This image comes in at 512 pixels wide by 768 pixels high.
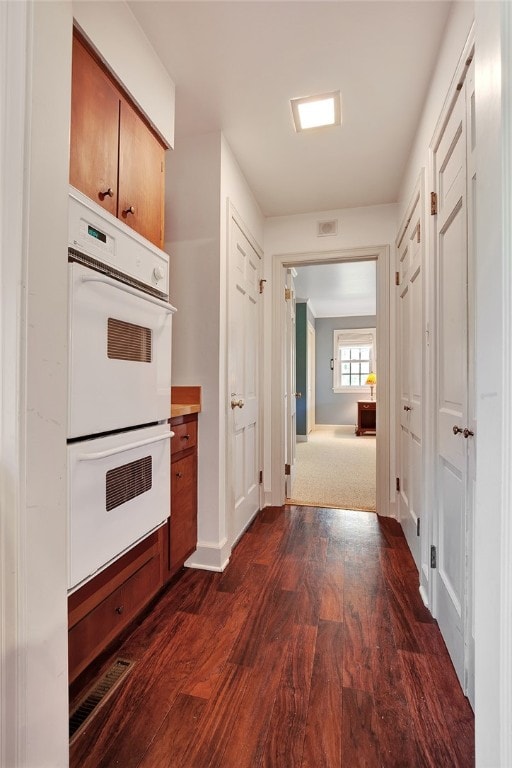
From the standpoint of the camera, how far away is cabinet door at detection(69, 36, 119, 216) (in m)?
1.08

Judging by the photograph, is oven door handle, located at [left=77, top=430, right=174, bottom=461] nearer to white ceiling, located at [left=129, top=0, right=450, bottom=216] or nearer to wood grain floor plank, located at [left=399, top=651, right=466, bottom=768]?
wood grain floor plank, located at [left=399, top=651, right=466, bottom=768]

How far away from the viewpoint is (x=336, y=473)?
406cm

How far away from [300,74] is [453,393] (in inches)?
61.0

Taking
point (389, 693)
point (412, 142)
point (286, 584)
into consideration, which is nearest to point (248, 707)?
point (389, 693)

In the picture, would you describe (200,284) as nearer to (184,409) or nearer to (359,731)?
(184,409)

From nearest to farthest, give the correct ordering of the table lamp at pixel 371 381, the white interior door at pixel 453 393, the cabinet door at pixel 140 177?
the white interior door at pixel 453 393 → the cabinet door at pixel 140 177 → the table lamp at pixel 371 381

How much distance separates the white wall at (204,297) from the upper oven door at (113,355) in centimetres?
51

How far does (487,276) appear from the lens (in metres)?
0.63

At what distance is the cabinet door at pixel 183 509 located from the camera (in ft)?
5.52

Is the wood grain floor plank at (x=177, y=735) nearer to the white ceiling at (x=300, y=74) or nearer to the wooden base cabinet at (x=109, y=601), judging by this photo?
the wooden base cabinet at (x=109, y=601)

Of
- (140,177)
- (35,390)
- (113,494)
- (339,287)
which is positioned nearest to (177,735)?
(113,494)

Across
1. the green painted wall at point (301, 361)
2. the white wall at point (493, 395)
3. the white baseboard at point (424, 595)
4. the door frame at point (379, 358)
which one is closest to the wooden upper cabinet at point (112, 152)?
the white wall at point (493, 395)

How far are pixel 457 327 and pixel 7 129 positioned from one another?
1407mm

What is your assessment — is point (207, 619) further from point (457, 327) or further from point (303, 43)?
point (303, 43)
